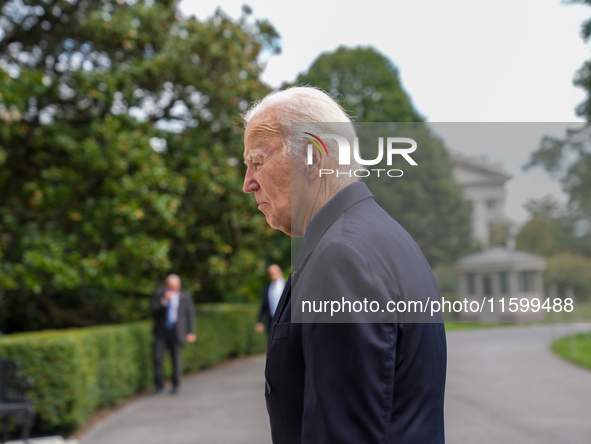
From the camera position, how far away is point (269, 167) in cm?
157

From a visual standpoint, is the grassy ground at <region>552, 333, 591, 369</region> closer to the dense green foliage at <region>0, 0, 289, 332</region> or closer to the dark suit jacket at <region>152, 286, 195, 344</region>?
the dense green foliage at <region>0, 0, 289, 332</region>

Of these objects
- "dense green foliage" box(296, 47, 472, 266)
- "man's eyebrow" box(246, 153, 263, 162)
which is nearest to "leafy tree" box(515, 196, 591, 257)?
"dense green foliage" box(296, 47, 472, 266)

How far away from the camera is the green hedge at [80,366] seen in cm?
718

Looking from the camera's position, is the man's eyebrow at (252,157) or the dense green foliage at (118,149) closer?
the man's eyebrow at (252,157)

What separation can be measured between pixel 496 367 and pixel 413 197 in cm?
1203

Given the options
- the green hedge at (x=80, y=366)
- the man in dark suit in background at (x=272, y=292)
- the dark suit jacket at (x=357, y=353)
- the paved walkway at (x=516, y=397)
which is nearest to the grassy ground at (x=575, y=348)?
the paved walkway at (x=516, y=397)

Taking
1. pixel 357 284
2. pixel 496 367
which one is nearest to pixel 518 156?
pixel 357 284

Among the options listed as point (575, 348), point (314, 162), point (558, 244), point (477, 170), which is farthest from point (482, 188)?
point (575, 348)

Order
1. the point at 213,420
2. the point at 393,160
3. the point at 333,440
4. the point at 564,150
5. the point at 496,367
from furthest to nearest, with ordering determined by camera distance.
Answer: the point at 496,367
the point at 213,420
the point at 564,150
the point at 393,160
the point at 333,440

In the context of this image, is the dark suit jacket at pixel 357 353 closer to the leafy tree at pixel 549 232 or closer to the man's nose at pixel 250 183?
the man's nose at pixel 250 183

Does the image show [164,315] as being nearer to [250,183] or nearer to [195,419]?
[195,419]

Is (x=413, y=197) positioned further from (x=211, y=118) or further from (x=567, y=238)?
(x=211, y=118)

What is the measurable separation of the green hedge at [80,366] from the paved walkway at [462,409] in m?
0.37

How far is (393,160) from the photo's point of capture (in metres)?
1.94
